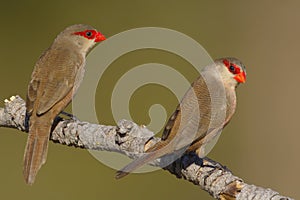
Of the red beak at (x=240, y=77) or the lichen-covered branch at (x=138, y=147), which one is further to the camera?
the red beak at (x=240, y=77)

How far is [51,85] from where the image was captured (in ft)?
17.6

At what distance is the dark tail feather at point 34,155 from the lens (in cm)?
466

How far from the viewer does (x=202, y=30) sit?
8570 millimetres

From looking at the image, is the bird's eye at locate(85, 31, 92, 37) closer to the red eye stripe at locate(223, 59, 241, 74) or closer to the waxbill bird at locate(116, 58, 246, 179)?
the waxbill bird at locate(116, 58, 246, 179)

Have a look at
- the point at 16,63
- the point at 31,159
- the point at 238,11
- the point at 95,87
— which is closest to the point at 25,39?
the point at 16,63

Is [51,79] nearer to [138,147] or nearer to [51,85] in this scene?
[51,85]

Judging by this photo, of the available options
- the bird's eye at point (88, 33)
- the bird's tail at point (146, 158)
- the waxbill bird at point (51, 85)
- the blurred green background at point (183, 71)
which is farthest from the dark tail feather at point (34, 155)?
the blurred green background at point (183, 71)

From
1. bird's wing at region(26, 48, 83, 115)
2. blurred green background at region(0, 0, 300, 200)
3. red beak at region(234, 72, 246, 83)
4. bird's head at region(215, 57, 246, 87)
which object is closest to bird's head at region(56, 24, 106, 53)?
bird's wing at region(26, 48, 83, 115)

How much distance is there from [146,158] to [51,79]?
1570 millimetres

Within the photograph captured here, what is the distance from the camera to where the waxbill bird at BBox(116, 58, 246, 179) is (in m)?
4.29

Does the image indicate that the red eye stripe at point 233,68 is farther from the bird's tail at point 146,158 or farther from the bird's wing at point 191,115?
the bird's tail at point 146,158

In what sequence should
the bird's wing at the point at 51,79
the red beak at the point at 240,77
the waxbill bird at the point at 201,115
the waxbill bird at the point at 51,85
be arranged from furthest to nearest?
the bird's wing at the point at 51,79 → the red beak at the point at 240,77 → the waxbill bird at the point at 51,85 → the waxbill bird at the point at 201,115

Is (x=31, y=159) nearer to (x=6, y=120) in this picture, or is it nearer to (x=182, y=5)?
(x=6, y=120)

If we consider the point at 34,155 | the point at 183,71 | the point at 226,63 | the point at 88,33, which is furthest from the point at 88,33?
the point at 183,71
